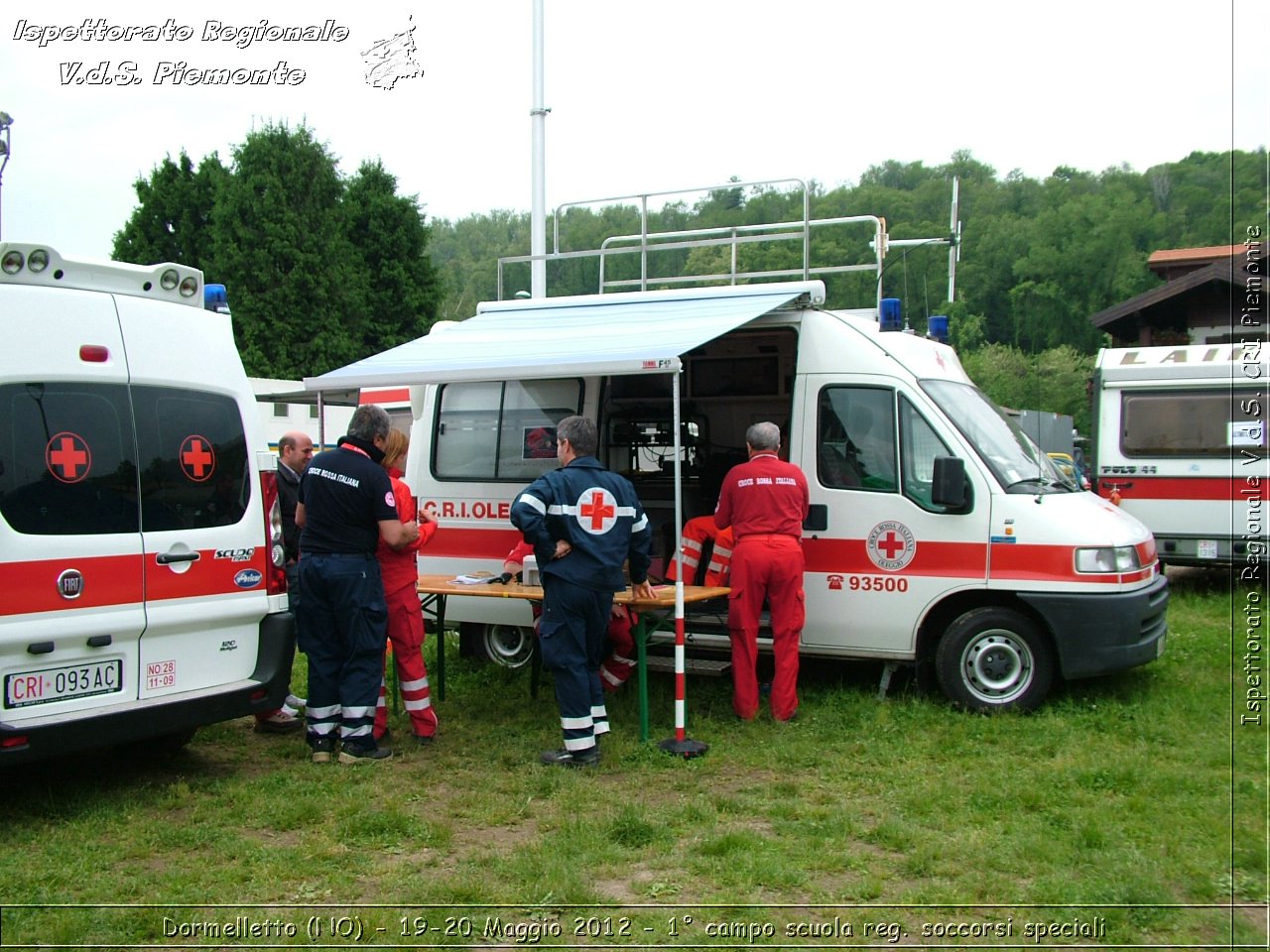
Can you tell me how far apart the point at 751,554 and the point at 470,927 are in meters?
3.24

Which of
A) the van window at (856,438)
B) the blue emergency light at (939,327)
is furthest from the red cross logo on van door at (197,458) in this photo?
the blue emergency light at (939,327)

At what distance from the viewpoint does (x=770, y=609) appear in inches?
272

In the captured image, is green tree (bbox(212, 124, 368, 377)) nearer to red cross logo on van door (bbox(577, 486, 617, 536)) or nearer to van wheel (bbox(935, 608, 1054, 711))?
red cross logo on van door (bbox(577, 486, 617, 536))

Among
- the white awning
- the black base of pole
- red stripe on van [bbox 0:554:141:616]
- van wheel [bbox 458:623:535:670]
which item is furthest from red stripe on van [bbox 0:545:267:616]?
van wheel [bbox 458:623:535:670]

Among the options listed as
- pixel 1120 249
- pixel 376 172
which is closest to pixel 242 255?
pixel 376 172

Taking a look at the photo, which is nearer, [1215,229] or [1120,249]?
[1215,229]

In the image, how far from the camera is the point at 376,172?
34.9 meters

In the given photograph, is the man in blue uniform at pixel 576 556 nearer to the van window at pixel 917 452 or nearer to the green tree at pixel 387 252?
the van window at pixel 917 452

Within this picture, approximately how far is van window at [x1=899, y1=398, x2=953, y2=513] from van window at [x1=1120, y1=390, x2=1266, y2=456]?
6.47 m

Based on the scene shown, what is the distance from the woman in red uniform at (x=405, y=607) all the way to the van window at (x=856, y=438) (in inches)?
102

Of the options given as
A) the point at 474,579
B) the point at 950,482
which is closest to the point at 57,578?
the point at 474,579

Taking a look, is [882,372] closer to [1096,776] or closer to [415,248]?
[1096,776]

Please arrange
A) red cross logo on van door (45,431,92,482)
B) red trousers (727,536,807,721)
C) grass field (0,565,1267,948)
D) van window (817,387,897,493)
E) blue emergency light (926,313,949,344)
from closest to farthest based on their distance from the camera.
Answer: grass field (0,565,1267,948)
red cross logo on van door (45,431,92,482)
red trousers (727,536,807,721)
van window (817,387,897,493)
blue emergency light (926,313,949,344)

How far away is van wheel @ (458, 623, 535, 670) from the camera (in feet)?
27.7
